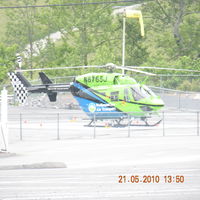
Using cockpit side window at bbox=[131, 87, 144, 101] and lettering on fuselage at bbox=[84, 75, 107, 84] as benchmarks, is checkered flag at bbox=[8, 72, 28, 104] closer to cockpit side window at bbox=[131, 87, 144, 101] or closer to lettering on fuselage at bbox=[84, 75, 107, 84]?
lettering on fuselage at bbox=[84, 75, 107, 84]

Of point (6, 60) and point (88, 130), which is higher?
point (6, 60)

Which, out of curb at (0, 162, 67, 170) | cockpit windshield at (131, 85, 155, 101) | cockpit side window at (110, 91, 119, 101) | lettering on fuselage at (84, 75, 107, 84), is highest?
lettering on fuselage at (84, 75, 107, 84)

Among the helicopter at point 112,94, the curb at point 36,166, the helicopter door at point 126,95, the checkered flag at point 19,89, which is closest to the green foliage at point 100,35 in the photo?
the checkered flag at point 19,89

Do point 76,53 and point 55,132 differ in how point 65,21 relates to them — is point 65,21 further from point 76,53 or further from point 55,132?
point 55,132

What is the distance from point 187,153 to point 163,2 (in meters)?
58.4

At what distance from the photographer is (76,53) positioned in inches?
2709

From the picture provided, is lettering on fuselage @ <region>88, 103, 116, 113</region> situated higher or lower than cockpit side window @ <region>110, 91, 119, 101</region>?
lower

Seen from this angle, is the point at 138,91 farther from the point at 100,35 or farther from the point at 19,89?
the point at 100,35

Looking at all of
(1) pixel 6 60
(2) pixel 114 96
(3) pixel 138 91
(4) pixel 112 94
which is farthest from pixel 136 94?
(1) pixel 6 60
